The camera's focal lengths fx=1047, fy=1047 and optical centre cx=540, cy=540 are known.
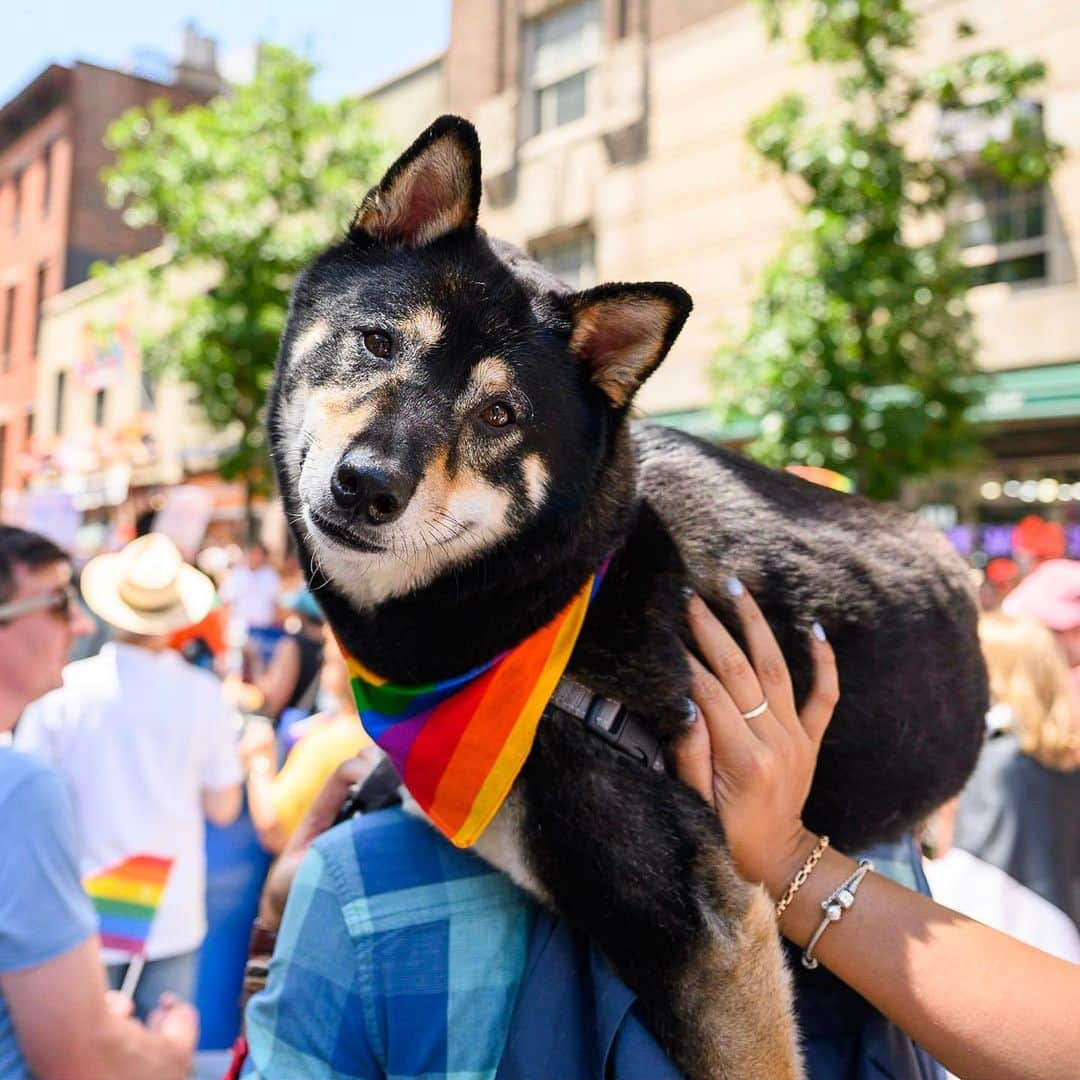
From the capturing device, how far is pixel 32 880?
7.46 ft

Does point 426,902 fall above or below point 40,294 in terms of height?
below

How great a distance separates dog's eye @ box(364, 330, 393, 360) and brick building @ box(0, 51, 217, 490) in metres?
29.4

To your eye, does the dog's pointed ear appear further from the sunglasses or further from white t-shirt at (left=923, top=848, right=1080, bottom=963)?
white t-shirt at (left=923, top=848, right=1080, bottom=963)

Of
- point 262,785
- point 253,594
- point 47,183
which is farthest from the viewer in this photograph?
point 47,183

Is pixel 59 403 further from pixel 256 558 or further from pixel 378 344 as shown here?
pixel 378 344

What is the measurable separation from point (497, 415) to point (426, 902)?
0.79 m

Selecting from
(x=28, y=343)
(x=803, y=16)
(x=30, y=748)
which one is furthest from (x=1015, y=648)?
(x=28, y=343)

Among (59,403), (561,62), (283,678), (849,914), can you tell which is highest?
(561,62)

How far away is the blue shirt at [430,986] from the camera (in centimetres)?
148

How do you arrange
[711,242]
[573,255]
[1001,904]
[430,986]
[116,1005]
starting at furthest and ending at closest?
[573,255] → [711,242] → [1001,904] → [116,1005] → [430,986]

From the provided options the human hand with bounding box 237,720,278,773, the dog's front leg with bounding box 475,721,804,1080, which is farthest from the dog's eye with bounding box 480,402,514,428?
the human hand with bounding box 237,720,278,773

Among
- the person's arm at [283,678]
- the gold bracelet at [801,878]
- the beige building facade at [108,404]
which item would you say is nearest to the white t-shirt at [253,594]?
the person's arm at [283,678]

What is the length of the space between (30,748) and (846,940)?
12.1ft

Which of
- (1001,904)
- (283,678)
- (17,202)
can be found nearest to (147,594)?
(283,678)
